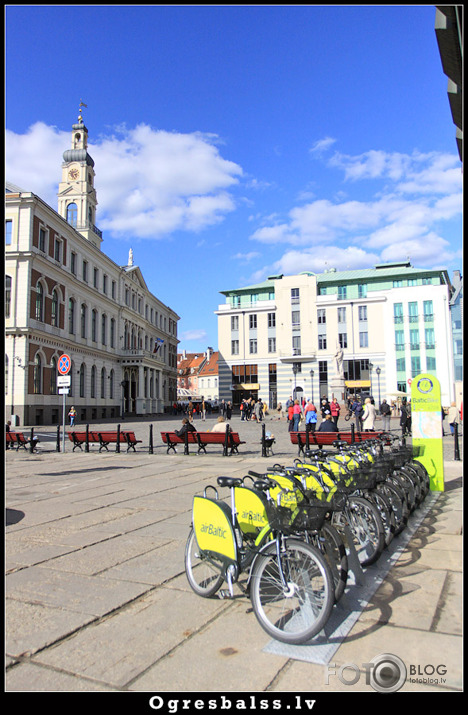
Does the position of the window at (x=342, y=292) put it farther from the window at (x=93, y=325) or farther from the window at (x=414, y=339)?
the window at (x=93, y=325)

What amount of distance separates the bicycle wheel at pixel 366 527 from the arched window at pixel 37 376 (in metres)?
37.4

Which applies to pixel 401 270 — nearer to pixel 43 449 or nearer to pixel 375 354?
pixel 375 354

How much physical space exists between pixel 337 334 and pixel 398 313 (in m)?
8.03

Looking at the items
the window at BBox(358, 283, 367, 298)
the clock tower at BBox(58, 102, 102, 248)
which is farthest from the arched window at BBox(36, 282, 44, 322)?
the window at BBox(358, 283, 367, 298)

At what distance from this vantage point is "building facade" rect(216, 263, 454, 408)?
209 feet

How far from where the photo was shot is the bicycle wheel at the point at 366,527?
17.3ft

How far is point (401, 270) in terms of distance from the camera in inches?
2704

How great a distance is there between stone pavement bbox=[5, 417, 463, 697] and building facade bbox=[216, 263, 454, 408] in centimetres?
5595

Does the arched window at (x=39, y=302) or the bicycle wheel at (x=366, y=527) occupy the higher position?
the arched window at (x=39, y=302)

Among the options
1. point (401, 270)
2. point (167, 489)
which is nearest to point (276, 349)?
point (401, 270)

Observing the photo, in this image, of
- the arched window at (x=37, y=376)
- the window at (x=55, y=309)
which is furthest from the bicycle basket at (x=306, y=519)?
the window at (x=55, y=309)

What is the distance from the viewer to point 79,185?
6303 cm

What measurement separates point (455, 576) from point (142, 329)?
247ft

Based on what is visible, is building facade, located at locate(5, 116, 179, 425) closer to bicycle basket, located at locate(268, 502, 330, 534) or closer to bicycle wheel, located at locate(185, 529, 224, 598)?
bicycle wheel, located at locate(185, 529, 224, 598)
